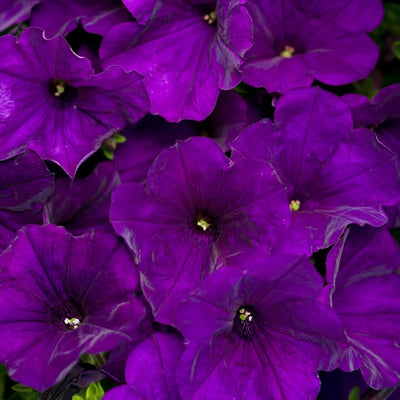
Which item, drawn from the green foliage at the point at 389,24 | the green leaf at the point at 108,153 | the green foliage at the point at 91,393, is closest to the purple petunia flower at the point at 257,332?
the green foliage at the point at 91,393

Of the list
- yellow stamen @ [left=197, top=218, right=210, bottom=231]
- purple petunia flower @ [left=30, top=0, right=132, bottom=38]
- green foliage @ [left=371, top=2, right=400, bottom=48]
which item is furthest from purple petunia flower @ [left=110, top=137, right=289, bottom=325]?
green foliage @ [left=371, top=2, right=400, bottom=48]

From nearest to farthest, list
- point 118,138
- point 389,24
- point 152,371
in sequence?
point 152,371 < point 118,138 < point 389,24

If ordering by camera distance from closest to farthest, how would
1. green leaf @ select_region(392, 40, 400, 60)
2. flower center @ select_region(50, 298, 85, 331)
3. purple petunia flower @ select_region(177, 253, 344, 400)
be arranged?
purple petunia flower @ select_region(177, 253, 344, 400), flower center @ select_region(50, 298, 85, 331), green leaf @ select_region(392, 40, 400, 60)

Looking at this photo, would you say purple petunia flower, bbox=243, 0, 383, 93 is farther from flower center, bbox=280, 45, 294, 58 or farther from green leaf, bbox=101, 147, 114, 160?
green leaf, bbox=101, 147, 114, 160

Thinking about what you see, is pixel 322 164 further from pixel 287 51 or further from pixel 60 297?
pixel 60 297

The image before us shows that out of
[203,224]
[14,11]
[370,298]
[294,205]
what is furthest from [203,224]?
[14,11]
